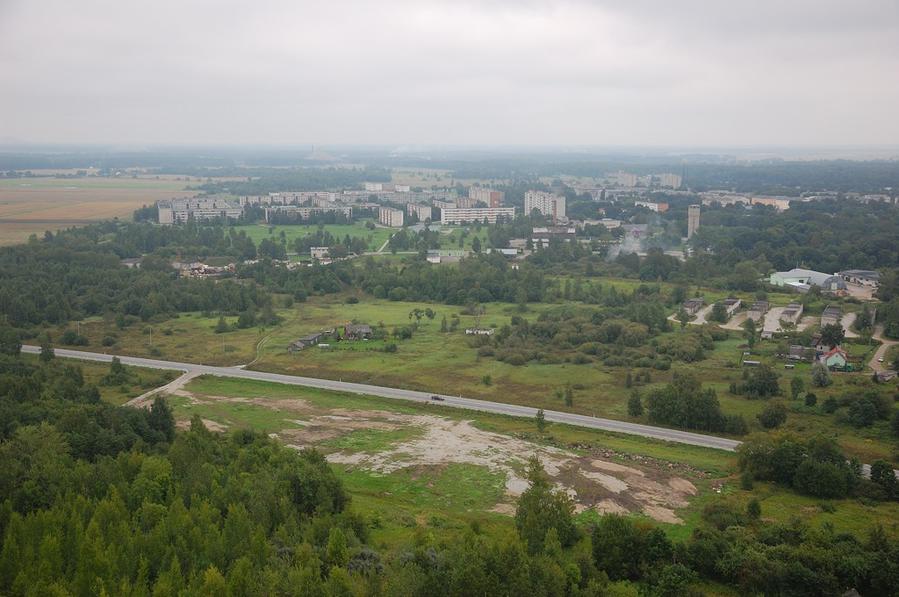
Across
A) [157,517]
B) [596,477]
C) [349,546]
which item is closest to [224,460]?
[157,517]

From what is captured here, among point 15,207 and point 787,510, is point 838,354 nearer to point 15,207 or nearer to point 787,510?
point 787,510

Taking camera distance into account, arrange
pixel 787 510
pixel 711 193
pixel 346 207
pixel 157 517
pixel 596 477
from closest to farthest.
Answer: pixel 157 517 → pixel 787 510 → pixel 596 477 → pixel 346 207 → pixel 711 193

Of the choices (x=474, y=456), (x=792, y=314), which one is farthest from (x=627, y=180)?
(x=474, y=456)

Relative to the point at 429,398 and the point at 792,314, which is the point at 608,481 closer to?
the point at 429,398

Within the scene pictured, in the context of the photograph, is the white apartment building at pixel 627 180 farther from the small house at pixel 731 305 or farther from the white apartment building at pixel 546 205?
the small house at pixel 731 305

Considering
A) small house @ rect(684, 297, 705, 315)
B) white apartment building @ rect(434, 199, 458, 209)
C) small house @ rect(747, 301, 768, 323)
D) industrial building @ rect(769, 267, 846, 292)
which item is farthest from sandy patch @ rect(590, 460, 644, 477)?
white apartment building @ rect(434, 199, 458, 209)

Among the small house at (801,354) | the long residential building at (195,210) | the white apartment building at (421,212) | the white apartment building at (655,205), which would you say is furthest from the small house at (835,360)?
the long residential building at (195,210)
